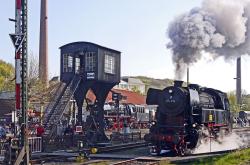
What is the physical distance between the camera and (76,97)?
3064 centimetres

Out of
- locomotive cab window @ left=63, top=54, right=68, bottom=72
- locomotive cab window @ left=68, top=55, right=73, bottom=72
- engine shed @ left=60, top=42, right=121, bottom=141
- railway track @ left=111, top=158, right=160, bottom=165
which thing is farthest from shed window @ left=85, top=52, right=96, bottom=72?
railway track @ left=111, top=158, right=160, bottom=165

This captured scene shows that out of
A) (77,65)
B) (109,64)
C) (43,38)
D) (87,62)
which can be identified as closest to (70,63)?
(77,65)

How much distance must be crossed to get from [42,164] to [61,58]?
547 inches

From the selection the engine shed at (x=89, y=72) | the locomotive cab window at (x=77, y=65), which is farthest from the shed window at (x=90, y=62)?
the locomotive cab window at (x=77, y=65)

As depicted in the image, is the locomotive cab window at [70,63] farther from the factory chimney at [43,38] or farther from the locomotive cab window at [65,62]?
the factory chimney at [43,38]

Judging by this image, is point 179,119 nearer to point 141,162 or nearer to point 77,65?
point 141,162

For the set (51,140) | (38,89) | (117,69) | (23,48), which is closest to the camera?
(23,48)

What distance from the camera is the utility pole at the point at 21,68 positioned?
16.0 m

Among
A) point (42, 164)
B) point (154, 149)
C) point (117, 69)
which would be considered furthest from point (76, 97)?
point (42, 164)

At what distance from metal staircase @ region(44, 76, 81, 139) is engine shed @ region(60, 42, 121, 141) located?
0.07 m

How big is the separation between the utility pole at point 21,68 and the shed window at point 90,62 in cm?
1415

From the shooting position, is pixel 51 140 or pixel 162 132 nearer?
pixel 162 132

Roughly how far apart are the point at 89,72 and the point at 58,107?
324 centimetres

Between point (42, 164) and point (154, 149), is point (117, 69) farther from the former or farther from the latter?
point (42, 164)
